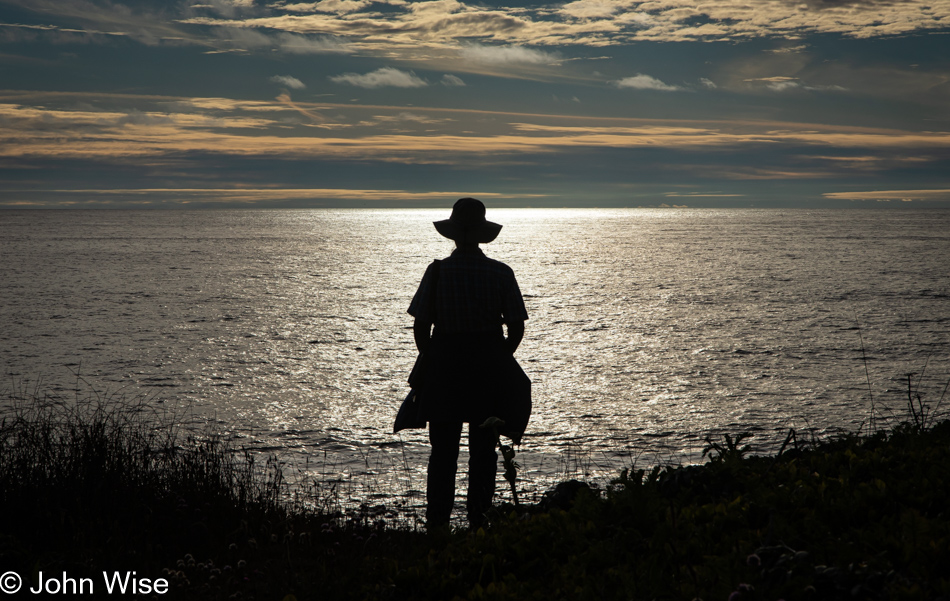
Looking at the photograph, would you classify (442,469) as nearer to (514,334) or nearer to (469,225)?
(514,334)

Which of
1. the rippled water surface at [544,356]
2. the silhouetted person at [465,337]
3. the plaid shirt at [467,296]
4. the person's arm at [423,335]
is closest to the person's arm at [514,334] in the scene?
the silhouetted person at [465,337]

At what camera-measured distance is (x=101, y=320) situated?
25281mm

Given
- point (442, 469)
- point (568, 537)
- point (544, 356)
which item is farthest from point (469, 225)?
point (544, 356)

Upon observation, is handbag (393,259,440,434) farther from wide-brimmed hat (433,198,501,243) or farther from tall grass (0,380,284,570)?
tall grass (0,380,284,570)

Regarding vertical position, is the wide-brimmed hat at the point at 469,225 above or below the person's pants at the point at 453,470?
above

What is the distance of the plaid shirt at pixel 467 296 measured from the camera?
207 inches

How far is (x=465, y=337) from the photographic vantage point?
17.4 ft

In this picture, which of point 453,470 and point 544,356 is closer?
point 453,470

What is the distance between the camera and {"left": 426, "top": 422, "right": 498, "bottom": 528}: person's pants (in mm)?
5391

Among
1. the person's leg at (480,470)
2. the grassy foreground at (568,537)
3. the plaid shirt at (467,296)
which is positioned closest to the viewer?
the grassy foreground at (568,537)

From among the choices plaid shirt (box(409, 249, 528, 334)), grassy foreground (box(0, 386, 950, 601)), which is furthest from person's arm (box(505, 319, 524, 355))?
grassy foreground (box(0, 386, 950, 601))

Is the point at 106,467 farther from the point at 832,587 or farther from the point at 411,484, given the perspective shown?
the point at 832,587

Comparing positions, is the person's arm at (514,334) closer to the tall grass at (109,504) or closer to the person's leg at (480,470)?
the person's leg at (480,470)

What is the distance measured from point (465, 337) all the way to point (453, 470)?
3.38 feet
